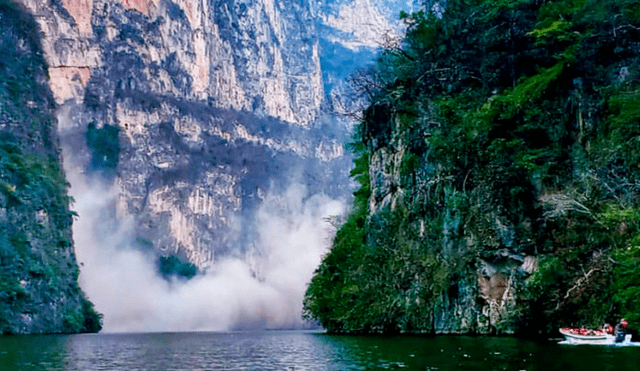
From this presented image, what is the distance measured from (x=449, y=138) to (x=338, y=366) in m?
25.2

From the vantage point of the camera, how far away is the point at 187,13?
139250 millimetres

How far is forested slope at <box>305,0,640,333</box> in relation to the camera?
3841 centimetres

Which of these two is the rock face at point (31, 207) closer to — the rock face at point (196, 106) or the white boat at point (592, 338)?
Answer: the rock face at point (196, 106)

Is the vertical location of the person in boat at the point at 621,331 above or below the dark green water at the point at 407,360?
above

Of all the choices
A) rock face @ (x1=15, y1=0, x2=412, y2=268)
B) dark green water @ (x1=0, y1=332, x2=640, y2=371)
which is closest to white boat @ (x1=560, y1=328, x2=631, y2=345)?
dark green water @ (x1=0, y1=332, x2=640, y2=371)

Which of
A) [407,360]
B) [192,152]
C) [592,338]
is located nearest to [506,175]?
[592,338]

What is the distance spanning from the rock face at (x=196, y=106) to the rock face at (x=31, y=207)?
1540cm

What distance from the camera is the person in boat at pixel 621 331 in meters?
33.2

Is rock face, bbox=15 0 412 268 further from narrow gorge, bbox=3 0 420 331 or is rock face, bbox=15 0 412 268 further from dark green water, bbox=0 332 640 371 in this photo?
dark green water, bbox=0 332 640 371

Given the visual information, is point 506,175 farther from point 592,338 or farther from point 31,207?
point 31,207

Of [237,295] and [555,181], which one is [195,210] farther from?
[555,181]

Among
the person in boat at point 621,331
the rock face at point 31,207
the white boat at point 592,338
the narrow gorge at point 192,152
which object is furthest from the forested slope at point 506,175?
the narrow gorge at point 192,152

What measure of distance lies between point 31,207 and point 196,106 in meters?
50.8

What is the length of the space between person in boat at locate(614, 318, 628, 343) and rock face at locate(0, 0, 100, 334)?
64.2 meters
